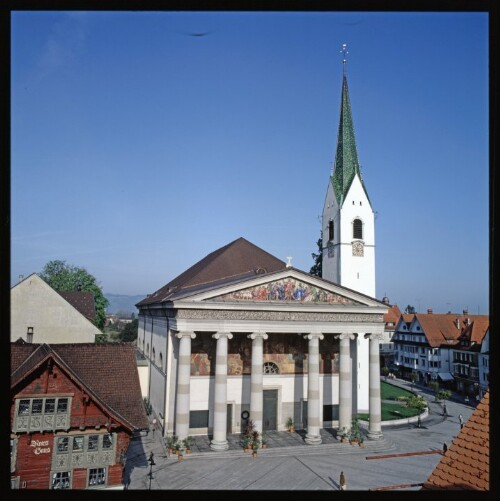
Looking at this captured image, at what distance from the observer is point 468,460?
6.26 meters

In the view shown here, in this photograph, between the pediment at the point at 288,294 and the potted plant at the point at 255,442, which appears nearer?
the potted plant at the point at 255,442

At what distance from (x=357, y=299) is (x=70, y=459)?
21450 millimetres

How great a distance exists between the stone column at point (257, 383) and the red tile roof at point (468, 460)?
24715 mm

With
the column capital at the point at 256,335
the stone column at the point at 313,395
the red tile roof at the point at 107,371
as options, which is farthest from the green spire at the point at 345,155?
the red tile roof at the point at 107,371

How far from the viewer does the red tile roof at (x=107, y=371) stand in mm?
19562

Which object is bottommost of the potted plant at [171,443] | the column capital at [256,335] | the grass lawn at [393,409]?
the grass lawn at [393,409]

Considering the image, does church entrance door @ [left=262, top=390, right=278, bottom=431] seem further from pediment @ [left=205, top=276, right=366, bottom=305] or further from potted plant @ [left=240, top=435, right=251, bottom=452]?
pediment @ [left=205, top=276, right=366, bottom=305]

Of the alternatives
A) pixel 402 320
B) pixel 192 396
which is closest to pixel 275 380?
pixel 192 396

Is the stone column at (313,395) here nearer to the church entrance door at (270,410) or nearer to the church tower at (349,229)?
the church entrance door at (270,410)

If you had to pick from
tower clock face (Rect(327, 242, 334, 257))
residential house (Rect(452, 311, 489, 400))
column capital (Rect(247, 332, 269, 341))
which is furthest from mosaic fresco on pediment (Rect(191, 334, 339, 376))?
residential house (Rect(452, 311, 489, 400))

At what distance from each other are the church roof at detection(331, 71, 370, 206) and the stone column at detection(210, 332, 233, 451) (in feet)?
63.7

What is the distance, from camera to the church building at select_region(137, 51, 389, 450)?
30.3m

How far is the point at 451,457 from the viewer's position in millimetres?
6531
